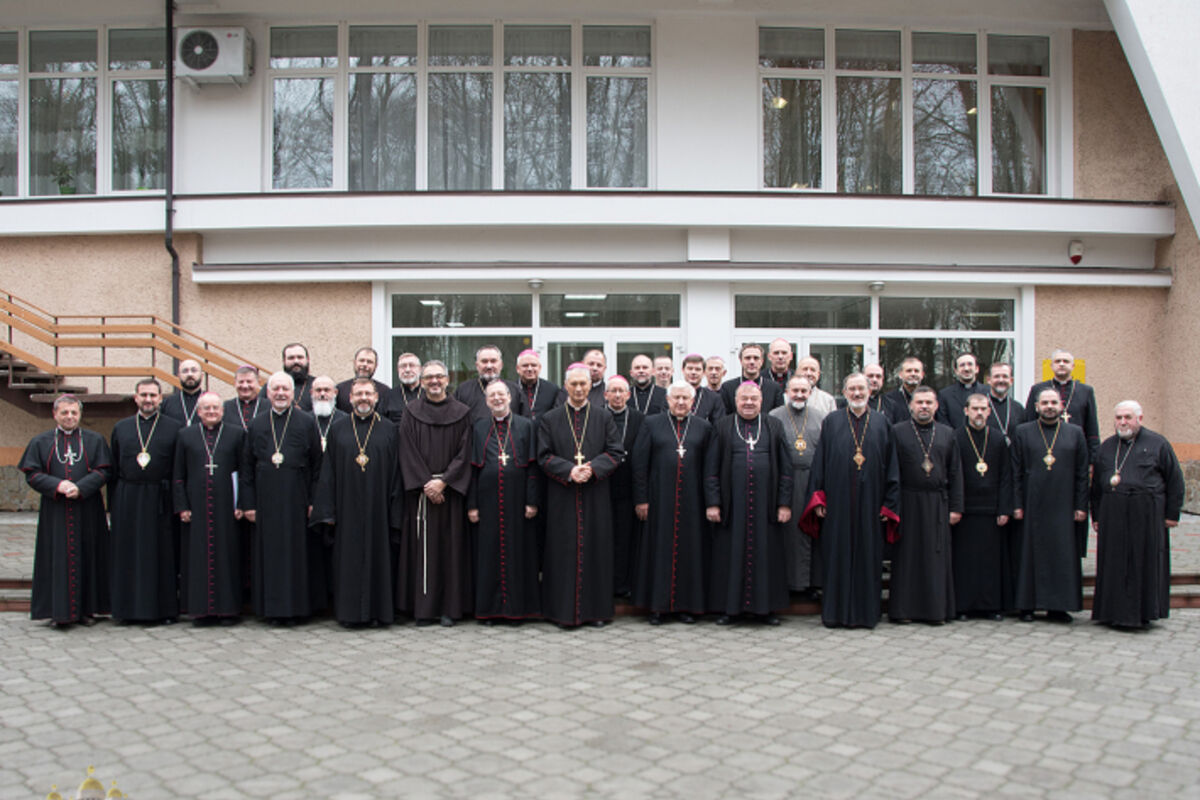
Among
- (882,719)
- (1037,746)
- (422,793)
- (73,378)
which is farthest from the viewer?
(73,378)

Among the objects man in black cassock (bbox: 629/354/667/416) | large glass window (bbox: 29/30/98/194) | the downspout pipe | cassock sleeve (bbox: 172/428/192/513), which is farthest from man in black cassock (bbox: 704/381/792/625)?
large glass window (bbox: 29/30/98/194)

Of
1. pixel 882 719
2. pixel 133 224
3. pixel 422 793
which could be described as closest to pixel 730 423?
pixel 882 719

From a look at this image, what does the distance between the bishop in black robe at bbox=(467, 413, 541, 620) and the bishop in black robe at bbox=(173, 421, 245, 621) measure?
1.80 metres

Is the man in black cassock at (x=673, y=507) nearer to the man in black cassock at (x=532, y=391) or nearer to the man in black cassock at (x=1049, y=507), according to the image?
the man in black cassock at (x=532, y=391)

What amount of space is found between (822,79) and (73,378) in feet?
34.0

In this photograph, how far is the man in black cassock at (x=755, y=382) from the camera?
7.74m

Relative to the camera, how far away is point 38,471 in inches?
269

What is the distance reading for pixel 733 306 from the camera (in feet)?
38.5

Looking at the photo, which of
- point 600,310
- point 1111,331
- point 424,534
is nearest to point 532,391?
point 424,534

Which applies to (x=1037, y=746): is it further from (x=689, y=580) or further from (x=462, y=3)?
(x=462, y=3)

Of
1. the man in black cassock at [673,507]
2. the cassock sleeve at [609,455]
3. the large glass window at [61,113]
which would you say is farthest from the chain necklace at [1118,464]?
the large glass window at [61,113]

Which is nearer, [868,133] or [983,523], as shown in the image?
[983,523]

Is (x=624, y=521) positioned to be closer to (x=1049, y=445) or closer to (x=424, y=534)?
(x=424, y=534)

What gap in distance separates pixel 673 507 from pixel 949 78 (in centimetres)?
855
